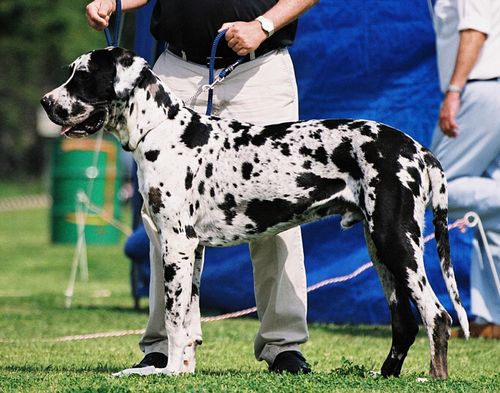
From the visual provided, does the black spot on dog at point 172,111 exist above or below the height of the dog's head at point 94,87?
below

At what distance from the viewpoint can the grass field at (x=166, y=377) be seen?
16.5ft

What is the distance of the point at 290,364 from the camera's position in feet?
18.5

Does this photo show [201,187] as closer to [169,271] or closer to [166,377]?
[169,271]

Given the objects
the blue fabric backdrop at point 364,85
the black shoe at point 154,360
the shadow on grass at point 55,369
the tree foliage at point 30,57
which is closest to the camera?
the black shoe at point 154,360

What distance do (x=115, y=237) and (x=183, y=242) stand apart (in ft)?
48.6

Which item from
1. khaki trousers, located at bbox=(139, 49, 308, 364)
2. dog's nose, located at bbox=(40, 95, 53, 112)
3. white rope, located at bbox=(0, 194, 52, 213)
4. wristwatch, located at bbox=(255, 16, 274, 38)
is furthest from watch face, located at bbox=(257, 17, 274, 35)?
white rope, located at bbox=(0, 194, 52, 213)

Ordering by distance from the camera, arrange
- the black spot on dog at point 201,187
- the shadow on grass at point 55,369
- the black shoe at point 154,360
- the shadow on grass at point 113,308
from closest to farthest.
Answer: the black spot on dog at point 201,187
the black shoe at point 154,360
the shadow on grass at point 55,369
the shadow on grass at point 113,308

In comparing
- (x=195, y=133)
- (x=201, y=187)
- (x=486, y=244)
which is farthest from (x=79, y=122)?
(x=486, y=244)

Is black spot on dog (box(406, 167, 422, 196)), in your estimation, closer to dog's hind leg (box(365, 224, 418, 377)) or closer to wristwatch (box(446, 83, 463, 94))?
dog's hind leg (box(365, 224, 418, 377))

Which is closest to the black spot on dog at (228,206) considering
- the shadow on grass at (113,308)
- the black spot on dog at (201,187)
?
the black spot on dog at (201,187)

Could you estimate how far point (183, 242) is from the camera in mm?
5230

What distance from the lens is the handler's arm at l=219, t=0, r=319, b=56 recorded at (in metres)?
5.41

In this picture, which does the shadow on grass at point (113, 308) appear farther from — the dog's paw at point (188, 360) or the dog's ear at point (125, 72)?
the dog's ear at point (125, 72)

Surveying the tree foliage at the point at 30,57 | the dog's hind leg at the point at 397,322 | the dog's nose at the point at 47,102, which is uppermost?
the tree foliage at the point at 30,57
